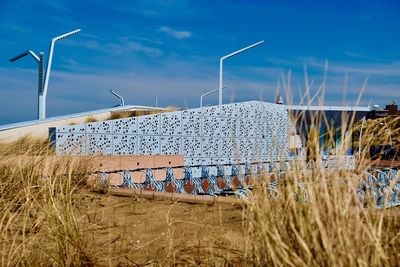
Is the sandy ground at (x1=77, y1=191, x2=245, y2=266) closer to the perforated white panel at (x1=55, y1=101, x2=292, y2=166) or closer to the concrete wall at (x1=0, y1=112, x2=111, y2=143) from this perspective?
the perforated white panel at (x1=55, y1=101, x2=292, y2=166)

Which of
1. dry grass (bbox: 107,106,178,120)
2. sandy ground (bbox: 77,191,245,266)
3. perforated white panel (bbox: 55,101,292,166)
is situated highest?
dry grass (bbox: 107,106,178,120)

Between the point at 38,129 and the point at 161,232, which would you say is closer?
the point at 161,232

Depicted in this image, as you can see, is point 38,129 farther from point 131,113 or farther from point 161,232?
point 161,232

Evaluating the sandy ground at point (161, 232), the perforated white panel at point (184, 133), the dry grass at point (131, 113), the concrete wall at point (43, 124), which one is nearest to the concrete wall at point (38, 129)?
the concrete wall at point (43, 124)

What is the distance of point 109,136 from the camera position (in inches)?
690

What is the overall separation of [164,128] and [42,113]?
16.7 ft

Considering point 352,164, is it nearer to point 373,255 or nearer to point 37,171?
point 373,255

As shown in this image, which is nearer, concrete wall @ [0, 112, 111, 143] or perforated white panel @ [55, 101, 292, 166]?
concrete wall @ [0, 112, 111, 143]

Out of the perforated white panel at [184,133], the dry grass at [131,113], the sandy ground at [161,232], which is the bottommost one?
the sandy ground at [161,232]

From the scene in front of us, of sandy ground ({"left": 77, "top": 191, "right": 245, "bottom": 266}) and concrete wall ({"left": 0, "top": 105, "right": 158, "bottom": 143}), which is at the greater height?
concrete wall ({"left": 0, "top": 105, "right": 158, "bottom": 143})

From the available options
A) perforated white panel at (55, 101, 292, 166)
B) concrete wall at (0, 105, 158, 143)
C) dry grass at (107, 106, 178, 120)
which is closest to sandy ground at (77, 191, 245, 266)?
perforated white panel at (55, 101, 292, 166)

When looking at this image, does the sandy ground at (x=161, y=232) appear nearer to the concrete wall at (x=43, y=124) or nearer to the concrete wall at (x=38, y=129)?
the concrete wall at (x=43, y=124)

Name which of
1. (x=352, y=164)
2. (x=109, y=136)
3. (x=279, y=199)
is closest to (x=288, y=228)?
(x=279, y=199)

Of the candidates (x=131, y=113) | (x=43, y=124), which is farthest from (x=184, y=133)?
(x=43, y=124)
